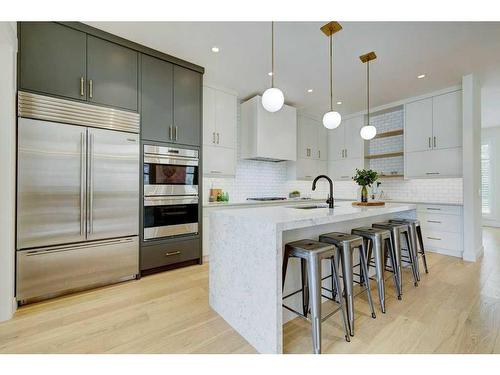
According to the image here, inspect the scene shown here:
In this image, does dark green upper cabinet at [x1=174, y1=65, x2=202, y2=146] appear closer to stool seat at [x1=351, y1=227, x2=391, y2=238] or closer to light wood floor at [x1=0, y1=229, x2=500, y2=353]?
light wood floor at [x1=0, y1=229, x2=500, y2=353]

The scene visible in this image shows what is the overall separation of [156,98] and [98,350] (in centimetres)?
262

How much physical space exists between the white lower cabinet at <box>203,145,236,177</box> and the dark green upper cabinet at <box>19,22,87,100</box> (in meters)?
1.70

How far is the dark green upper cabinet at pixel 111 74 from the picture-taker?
101 inches

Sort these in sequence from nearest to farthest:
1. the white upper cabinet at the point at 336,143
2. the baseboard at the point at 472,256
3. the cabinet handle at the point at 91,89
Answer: the cabinet handle at the point at 91,89 → the baseboard at the point at 472,256 → the white upper cabinet at the point at 336,143

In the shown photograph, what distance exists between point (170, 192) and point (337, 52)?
2.71 metres

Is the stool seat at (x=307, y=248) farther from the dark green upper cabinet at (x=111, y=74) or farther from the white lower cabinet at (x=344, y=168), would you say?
the white lower cabinet at (x=344, y=168)

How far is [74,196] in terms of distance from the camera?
242cm

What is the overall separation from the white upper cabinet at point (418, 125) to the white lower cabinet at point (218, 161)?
3.21m

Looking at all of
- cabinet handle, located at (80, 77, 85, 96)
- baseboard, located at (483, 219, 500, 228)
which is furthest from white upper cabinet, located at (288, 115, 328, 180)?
baseboard, located at (483, 219, 500, 228)

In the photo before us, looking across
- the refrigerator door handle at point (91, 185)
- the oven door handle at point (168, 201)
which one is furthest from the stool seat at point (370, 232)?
the refrigerator door handle at point (91, 185)

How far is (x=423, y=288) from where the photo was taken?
262 centimetres

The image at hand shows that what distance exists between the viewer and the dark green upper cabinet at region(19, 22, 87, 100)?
2.22 meters
